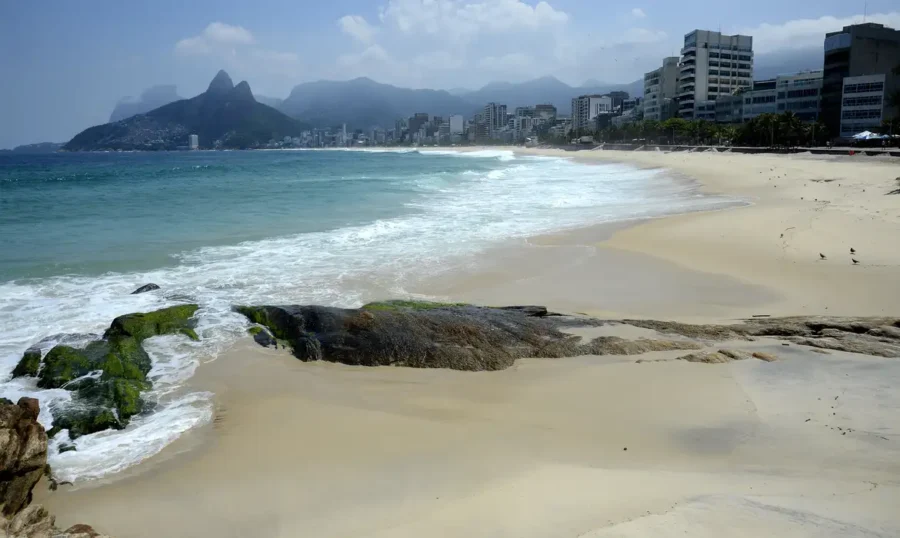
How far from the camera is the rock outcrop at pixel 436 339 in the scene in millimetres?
7500

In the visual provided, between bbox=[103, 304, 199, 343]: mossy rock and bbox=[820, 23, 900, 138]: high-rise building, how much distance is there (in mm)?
76129

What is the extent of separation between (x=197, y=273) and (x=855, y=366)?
1193 centimetres

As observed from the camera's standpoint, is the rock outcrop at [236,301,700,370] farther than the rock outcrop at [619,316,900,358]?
Yes

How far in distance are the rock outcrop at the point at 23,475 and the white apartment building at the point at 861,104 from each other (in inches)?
3015

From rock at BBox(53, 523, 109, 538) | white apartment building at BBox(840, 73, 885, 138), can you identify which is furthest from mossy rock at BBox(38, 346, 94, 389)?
white apartment building at BBox(840, 73, 885, 138)

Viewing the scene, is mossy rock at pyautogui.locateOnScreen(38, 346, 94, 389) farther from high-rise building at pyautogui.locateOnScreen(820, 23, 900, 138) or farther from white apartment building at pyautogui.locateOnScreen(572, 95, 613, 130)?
white apartment building at pyautogui.locateOnScreen(572, 95, 613, 130)

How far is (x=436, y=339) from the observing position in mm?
7695

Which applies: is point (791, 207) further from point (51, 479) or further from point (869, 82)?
point (869, 82)

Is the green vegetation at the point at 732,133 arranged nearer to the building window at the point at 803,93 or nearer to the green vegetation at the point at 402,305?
the building window at the point at 803,93

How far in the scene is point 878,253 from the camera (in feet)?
40.7

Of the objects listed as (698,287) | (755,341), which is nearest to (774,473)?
(755,341)

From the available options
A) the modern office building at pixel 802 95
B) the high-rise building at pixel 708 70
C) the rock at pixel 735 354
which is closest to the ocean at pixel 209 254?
the rock at pixel 735 354

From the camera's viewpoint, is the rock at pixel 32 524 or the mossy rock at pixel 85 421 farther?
the mossy rock at pixel 85 421

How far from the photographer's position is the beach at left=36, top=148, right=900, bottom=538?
4.20m
